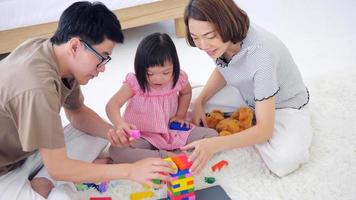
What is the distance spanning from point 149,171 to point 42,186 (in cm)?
34

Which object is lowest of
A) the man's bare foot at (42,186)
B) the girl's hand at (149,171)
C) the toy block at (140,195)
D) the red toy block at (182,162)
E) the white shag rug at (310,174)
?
the white shag rug at (310,174)

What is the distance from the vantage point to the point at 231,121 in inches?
62.3

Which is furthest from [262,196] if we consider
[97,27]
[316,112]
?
[97,27]

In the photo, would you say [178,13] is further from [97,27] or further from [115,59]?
[97,27]

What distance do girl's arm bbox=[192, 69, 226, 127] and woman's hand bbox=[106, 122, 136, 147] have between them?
331mm

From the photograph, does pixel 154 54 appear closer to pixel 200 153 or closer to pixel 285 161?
pixel 200 153

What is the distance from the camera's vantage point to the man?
38.9 inches

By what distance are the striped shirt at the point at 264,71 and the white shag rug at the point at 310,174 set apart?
169 mm

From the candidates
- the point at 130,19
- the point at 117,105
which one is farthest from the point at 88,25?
the point at 130,19

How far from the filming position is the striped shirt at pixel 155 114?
150cm

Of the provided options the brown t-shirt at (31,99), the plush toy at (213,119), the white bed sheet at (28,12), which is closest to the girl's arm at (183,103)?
the plush toy at (213,119)

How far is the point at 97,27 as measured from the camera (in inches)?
42.7

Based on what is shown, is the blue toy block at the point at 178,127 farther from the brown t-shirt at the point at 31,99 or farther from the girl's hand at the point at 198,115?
the brown t-shirt at the point at 31,99

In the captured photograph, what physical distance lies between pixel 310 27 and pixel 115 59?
1161 mm
